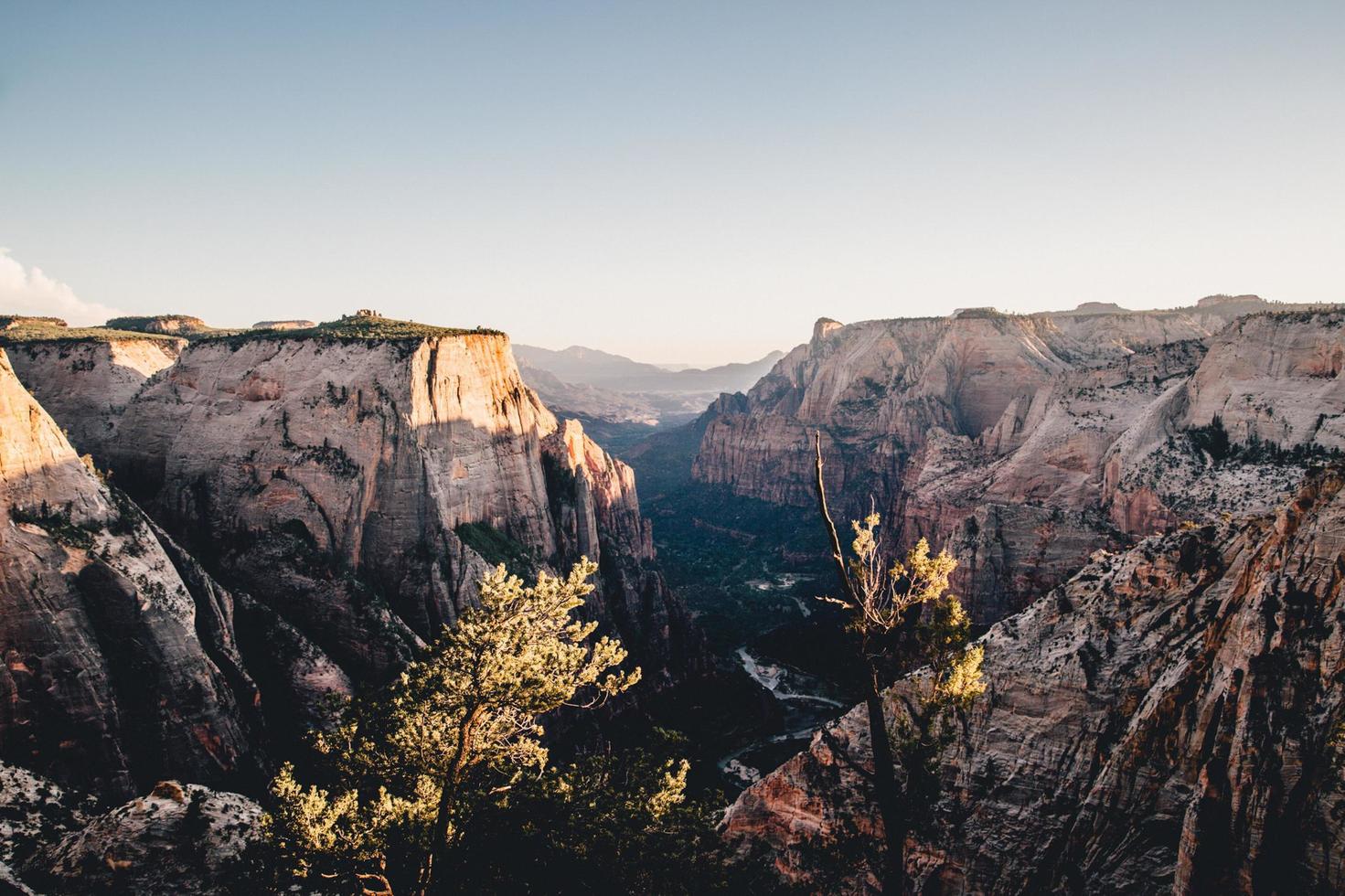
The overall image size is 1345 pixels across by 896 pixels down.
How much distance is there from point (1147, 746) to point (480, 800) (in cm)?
1483

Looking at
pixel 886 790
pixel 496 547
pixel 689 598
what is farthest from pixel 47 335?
pixel 689 598

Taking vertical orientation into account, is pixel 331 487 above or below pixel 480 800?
above

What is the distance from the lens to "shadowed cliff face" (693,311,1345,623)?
44.8 m

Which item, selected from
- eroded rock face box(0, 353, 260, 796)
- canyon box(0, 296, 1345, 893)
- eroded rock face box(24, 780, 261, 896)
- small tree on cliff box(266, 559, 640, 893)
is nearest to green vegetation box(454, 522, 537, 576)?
canyon box(0, 296, 1345, 893)

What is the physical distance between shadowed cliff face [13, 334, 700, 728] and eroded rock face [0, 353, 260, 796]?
538 centimetres

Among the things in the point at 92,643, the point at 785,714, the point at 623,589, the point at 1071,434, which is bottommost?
the point at 785,714

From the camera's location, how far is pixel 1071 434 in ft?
197

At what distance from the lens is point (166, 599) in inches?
1028

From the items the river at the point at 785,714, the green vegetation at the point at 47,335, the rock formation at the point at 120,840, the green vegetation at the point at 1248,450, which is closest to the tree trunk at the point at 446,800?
the rock formation at the point at 120,840

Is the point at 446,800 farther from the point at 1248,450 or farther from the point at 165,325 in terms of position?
the point at 165,325

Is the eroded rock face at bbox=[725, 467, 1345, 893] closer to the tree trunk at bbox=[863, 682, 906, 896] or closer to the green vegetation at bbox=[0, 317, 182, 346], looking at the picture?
the tree trunk at bbox=[863, 682, 906, 896]

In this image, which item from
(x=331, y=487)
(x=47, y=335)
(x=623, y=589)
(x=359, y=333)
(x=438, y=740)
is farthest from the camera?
(x=623, y=589)

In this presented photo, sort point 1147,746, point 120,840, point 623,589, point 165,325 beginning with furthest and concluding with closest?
point 165,325 < point 623,589 < point 120,840 < point 1147,746

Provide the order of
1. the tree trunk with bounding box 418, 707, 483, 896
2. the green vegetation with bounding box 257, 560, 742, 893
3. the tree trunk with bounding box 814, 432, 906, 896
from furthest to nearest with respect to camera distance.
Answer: the green vegetation with bounding box 257, 560, 742, 893 → the tree trunk with bounding box 418, 707, 483, 896 → the tree trunk with bounding box 814, 432, 906, 896
